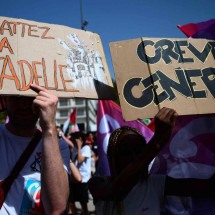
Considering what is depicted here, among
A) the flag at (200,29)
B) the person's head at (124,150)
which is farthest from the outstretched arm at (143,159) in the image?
the flag at (200,29)

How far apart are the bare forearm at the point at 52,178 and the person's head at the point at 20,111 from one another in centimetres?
34

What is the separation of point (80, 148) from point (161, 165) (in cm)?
379

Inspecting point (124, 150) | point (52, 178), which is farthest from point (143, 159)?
point (52, 178)

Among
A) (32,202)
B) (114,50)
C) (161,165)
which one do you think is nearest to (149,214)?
(161,165)

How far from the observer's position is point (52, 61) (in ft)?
5.41

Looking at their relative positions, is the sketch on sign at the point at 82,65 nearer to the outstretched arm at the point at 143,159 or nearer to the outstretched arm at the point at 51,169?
the outstretched arm at the point at 51,169

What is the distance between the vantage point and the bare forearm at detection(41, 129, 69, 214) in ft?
4.21

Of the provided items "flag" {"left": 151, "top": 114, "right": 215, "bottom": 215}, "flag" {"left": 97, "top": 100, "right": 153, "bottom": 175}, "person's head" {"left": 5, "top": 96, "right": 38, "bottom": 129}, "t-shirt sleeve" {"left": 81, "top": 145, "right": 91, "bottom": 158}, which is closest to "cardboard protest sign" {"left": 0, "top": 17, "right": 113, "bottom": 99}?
"person's head" {"left": 5, "top": 96, "right": 38, "bottom": 129}

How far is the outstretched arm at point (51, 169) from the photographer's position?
1285mm

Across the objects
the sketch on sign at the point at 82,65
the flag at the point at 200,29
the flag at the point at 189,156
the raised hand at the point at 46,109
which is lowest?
the flag at the point at 189,156

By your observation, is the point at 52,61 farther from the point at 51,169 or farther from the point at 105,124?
the point at 105,124

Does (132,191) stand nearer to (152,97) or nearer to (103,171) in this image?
(152,97)

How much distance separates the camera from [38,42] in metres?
1.66

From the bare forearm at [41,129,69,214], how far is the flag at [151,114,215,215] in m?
0.81
